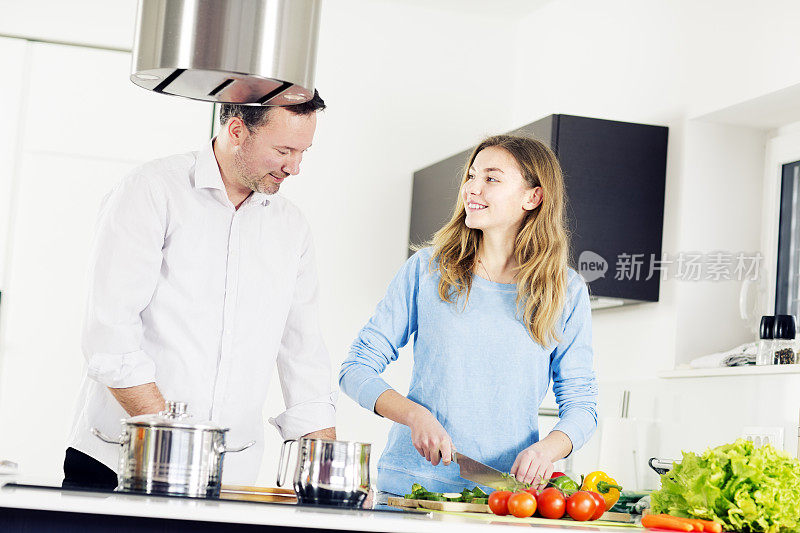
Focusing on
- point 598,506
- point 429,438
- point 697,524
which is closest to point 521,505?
point 598,506

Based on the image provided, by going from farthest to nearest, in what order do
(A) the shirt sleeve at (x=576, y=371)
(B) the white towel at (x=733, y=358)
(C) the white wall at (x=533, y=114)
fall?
(C) the white wall at (x=533, y=114)
(B) the white towel at (x=733, y=358)
(A) the shirt sleeve at (x=576, y=371)

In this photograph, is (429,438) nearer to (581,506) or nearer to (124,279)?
(581,506)

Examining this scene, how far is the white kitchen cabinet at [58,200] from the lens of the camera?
4.11m

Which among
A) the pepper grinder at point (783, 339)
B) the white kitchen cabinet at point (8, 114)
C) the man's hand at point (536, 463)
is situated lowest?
the man's hand at point (536, 463)

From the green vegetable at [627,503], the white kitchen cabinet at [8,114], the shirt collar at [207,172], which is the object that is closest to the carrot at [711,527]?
the green vegetable at [627,503]

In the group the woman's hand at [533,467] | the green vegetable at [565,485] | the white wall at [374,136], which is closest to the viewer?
the green vegetable at [565,485]

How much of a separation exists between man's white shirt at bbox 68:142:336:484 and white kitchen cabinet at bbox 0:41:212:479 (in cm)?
217

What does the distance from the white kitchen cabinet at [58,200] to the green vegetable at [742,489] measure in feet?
9.94

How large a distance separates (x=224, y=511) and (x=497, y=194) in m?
1.11

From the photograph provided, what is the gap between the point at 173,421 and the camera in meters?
1.44

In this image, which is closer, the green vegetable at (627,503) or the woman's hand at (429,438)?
the woman's hand at (429,438)

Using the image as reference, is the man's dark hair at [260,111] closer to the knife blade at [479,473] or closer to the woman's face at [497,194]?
the woman's face at [497,194]

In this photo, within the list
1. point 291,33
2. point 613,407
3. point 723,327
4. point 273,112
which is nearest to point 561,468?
point 613,407

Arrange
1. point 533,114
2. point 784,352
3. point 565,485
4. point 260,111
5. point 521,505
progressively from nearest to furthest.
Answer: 1. point 521,505
2. point 565,485
3. point 260,111
4. point 784,352
5. point 533,114
